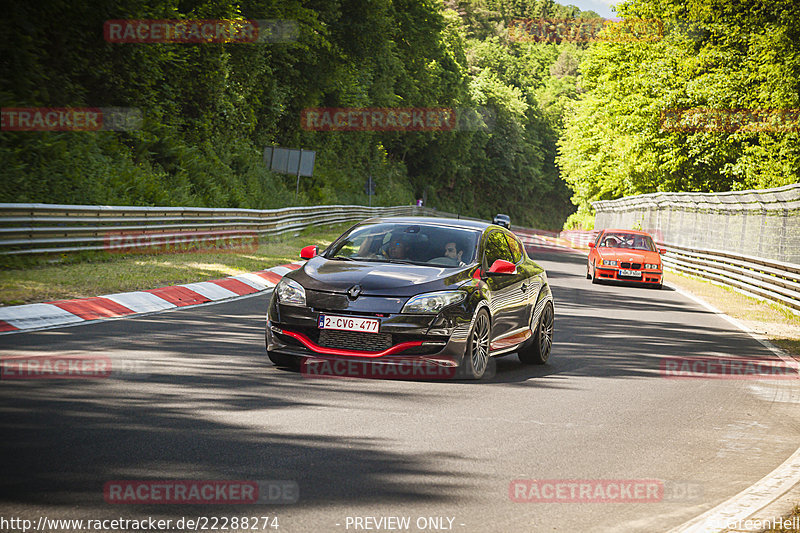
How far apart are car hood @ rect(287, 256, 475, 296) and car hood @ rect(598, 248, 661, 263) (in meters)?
17.8

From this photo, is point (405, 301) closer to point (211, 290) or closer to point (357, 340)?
point (357, 340)

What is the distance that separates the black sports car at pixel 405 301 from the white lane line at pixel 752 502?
3.12m

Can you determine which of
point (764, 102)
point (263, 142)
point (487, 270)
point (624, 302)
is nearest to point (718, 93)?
point (764, 102)

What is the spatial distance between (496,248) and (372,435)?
13.8ft

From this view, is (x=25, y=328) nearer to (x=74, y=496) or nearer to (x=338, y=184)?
(x=74, y=496)

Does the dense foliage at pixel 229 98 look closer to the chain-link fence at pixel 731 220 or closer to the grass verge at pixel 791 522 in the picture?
the chain-link fence at pixel 731 220

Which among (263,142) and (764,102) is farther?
(263,142)

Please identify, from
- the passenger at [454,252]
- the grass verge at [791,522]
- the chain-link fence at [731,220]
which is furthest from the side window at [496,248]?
the chain-link fence at [731,220]

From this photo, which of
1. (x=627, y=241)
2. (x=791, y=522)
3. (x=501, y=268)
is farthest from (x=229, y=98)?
(x=791, y=522)

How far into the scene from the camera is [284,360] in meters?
9.12

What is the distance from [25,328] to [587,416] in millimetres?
6173

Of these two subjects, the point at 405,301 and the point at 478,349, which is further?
the point at 478,349

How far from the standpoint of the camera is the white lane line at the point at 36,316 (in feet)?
35.3

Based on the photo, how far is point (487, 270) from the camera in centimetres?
978
